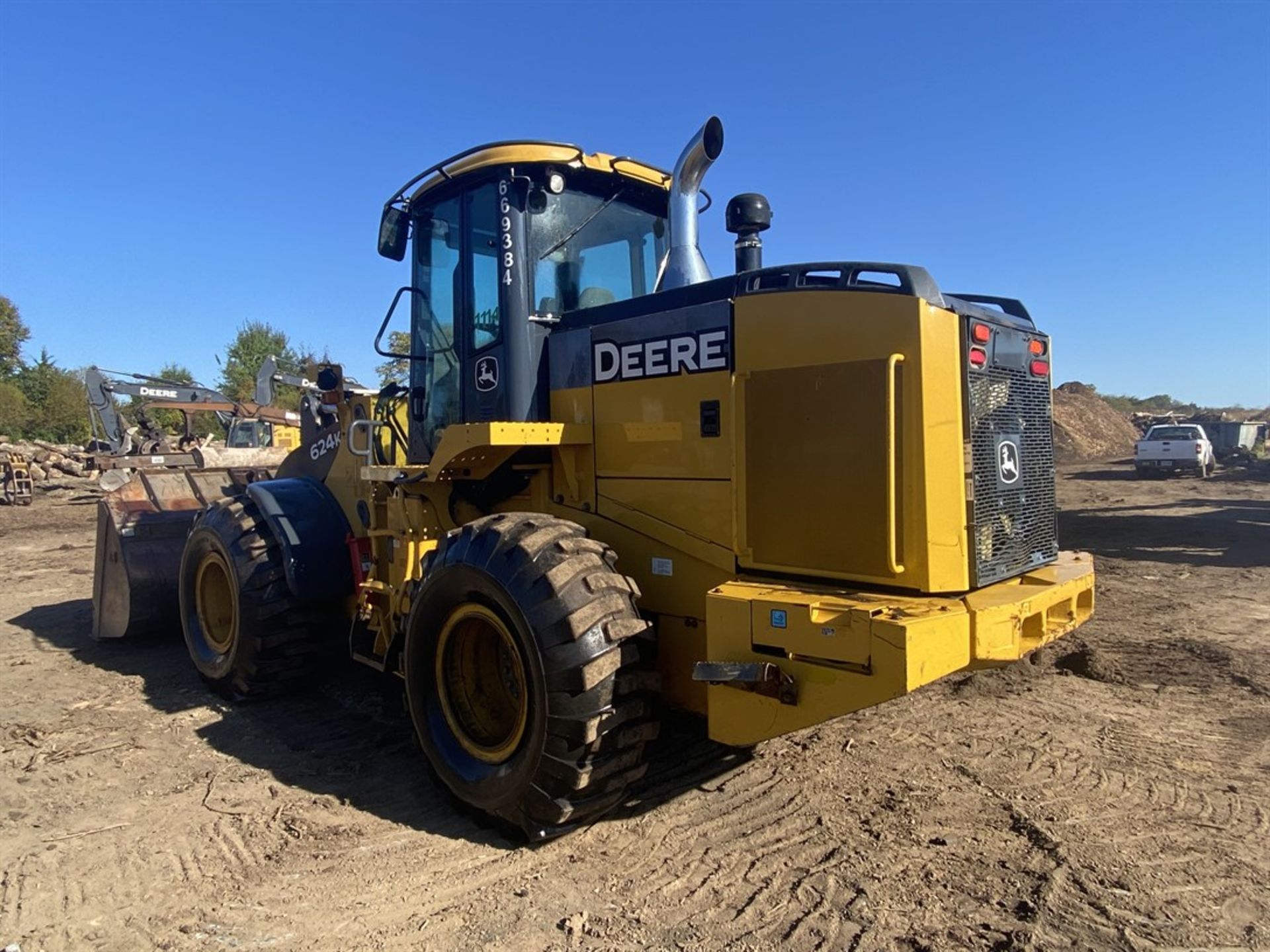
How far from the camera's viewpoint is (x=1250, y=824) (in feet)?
12.1

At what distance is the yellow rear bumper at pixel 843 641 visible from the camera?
9.87 feet

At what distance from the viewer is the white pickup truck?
26969mm

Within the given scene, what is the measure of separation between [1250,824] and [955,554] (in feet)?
6.13

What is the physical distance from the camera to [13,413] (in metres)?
41.4

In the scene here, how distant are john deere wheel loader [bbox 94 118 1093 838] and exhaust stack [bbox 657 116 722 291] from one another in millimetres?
20

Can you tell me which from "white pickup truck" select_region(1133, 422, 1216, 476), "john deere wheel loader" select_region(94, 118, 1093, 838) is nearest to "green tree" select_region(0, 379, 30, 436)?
"john deere wheel loader" select_region(94, 118, 1093, 838)

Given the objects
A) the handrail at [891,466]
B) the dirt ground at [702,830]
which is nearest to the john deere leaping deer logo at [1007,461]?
the handrail at [891,466]

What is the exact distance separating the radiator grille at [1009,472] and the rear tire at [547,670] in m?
1.54

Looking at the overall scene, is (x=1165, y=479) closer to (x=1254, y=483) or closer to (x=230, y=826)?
(x=1254, y=483)

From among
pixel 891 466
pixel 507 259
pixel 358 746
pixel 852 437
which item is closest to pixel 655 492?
pixel 852 437

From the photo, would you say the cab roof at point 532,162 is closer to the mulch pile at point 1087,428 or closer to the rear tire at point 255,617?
the rear tire at point 255,617

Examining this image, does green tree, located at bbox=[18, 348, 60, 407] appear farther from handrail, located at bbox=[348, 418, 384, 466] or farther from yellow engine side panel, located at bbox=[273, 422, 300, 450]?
handrail, located at bbox=[348, 418, 384, 466]

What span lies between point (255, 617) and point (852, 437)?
4156 mm

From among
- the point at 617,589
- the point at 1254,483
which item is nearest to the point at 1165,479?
the point at 1254,483
